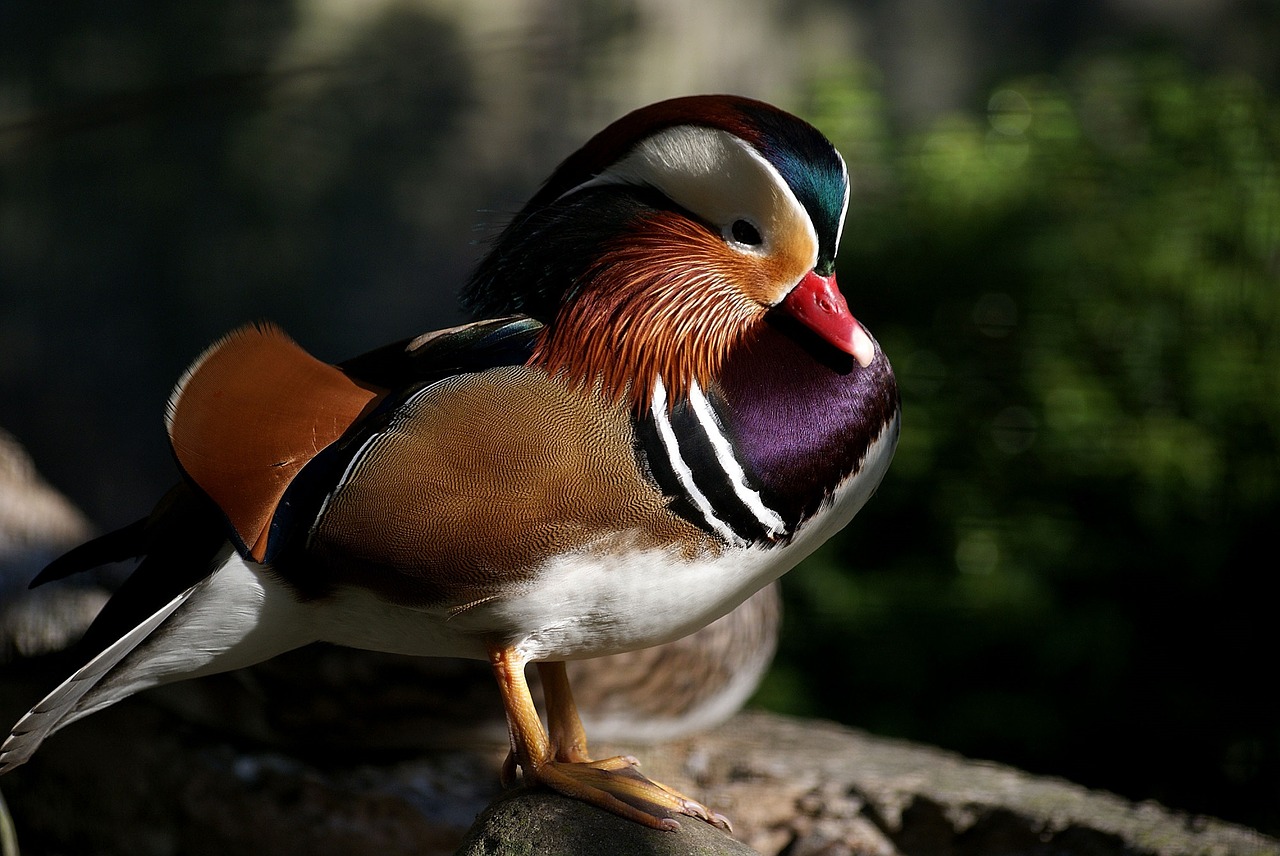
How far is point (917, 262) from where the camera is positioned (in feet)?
7.67

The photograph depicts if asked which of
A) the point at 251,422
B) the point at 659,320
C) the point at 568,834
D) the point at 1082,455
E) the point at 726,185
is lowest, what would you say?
the point at 1082,455

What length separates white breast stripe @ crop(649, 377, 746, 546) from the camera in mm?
1009

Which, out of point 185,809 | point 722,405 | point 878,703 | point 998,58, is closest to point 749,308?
point 722,405

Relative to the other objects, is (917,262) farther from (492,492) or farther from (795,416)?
(492,492)

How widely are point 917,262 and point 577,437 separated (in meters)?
1.49

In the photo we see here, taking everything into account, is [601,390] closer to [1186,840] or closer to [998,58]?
[1186,840]

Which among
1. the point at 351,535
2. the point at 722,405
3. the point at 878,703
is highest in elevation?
the point at 722,405

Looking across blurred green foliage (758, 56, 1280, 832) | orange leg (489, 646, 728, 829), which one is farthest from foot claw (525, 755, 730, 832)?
blurred green foliage (758, 56, 1280, 832)

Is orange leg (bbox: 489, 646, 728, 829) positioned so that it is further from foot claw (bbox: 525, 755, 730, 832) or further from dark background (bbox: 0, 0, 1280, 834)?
dark background (bbox: 0, 0, 1280, 834)

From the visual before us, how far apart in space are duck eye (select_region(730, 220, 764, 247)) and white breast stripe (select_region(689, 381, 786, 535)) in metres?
0.13

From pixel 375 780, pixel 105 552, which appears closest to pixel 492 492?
pixel 105 552

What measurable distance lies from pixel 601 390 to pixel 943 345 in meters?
1.42

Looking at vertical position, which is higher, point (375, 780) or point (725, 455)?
point (725, 455)

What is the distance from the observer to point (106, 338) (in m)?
2.84
